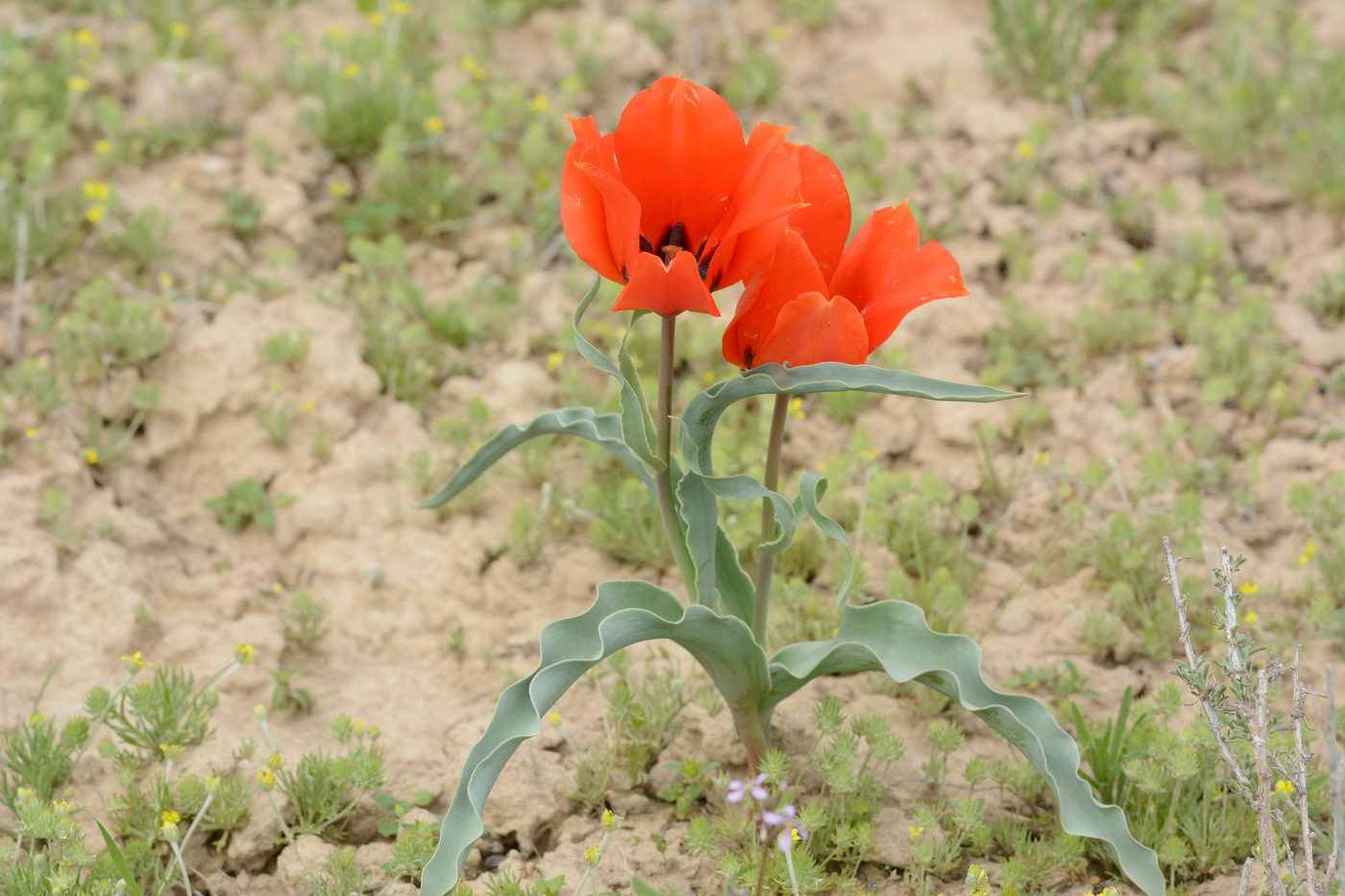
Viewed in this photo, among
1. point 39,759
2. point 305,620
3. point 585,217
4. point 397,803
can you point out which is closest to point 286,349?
point 305,620

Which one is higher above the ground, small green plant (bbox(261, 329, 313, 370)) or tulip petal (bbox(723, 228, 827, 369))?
tulip petal (bbox(723, 228, 827, 369))

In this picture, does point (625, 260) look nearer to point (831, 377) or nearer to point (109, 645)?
point (831, 377)

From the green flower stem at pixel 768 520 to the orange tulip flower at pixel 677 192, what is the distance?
29 centimetres

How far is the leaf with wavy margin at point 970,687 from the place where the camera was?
6.95 feet

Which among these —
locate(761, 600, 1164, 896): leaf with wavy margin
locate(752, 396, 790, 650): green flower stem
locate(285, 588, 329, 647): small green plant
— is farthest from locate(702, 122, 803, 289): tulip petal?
locate(285, 588, 329, 647): small green plant

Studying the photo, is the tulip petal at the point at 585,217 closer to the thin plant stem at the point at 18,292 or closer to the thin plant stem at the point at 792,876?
the thin plant stem at the point at 792,876

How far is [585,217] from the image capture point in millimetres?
2025

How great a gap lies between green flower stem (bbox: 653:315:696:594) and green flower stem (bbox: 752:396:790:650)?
0.13 meters

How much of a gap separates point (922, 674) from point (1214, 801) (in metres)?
0.87

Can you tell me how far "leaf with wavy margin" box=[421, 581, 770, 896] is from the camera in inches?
79.2

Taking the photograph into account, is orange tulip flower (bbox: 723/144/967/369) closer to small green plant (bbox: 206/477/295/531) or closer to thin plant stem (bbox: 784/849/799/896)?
thin plant stem (bbox: 784/849/799/896)

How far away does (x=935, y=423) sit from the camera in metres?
3.90

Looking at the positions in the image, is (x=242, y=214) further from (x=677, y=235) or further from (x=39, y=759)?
(x=677, y=235)

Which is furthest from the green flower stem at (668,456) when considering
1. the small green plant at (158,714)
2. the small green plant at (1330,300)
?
the small green plant at (1330,300)
